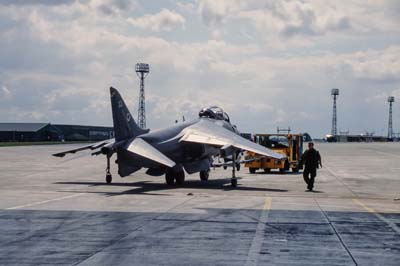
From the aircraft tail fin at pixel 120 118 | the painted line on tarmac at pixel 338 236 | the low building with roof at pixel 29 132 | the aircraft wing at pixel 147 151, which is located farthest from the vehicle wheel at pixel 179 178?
the low building with roof at pixel 29 132

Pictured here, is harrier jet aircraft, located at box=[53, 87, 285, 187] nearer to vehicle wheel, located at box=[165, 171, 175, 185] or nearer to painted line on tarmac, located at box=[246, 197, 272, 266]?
vehicle wheel, located at box=[165, 171, 175, 185]

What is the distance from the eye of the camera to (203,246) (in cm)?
1162

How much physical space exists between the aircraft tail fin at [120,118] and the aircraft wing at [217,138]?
3182mm

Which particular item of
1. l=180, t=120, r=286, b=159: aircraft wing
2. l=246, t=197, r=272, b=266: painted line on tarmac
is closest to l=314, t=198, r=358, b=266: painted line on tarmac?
l=246, t=197, r=272, b=266: painted line on tarmac

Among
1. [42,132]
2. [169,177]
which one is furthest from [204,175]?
[42,132]

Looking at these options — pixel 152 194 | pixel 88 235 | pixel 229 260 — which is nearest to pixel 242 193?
pixel 152 194

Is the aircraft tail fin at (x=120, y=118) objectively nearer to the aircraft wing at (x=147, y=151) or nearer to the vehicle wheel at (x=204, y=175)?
the aircraft wing at (x=147, y=151)

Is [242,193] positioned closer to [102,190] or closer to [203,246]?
[102,190]

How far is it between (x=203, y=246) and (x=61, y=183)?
1889cm

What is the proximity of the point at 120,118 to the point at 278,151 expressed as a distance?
16.4 m

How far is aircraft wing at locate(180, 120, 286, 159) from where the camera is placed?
26.6 meters

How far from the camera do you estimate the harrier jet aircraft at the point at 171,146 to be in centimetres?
2558

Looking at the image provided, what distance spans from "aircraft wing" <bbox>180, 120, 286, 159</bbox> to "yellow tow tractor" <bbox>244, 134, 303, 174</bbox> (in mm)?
8030

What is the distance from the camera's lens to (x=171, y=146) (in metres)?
28.1
